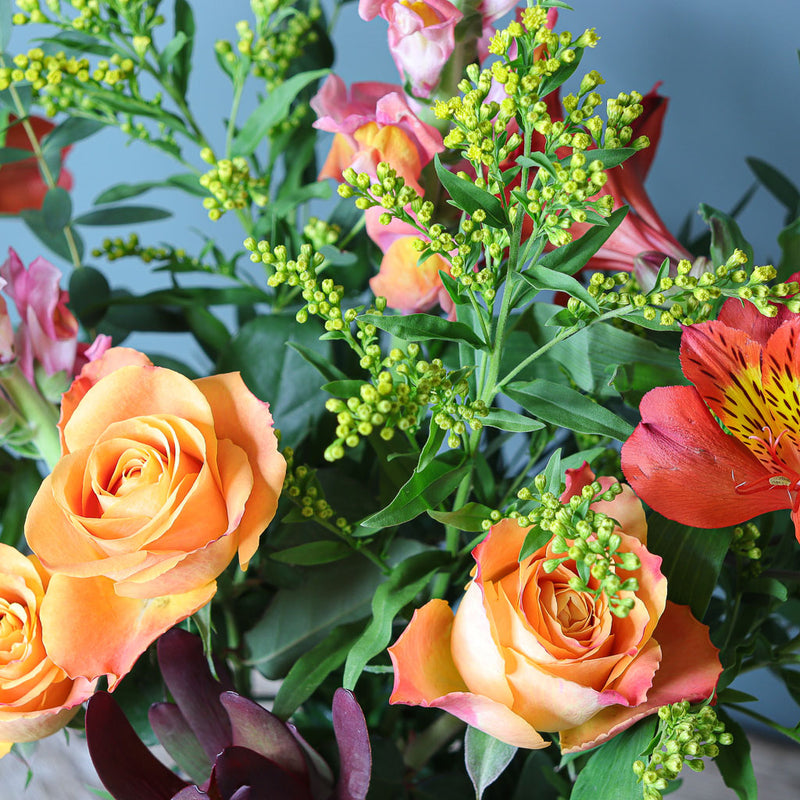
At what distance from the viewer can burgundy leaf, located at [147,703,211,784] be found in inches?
15.1

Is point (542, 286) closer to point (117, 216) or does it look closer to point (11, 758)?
point (117, 216)

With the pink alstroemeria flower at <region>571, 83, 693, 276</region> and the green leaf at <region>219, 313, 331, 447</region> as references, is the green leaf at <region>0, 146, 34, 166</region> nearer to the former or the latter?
the green leaf at <region>219, 313, 331, 447</region>

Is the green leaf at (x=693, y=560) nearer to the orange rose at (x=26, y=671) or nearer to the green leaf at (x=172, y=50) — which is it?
the orange rose at (x=26, y=671)

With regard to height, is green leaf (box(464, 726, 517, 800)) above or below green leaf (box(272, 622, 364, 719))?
above

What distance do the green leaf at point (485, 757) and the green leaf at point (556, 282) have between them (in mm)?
184

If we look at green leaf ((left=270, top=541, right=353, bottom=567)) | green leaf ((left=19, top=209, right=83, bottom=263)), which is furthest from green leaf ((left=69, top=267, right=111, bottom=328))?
green leaf ((left=270, top=541, right=353, bottom=567))

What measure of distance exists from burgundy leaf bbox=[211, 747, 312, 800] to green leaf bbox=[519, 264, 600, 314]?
22cm

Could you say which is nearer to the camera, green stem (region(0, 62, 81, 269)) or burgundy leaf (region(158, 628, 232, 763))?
burgundy leaf (region(158, 628, 232, 763))

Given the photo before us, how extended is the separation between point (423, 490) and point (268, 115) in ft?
0.85

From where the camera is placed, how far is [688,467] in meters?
0.31

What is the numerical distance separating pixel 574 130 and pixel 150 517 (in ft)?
0.72

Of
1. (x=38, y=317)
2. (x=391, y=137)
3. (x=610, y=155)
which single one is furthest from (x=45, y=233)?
(x=610, y=155)

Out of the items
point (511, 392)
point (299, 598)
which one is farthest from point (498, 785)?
point (511, 392)

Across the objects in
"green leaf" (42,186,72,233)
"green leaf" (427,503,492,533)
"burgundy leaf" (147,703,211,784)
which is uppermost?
"green leaf" (42,186,72,233)
